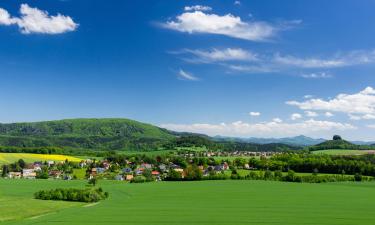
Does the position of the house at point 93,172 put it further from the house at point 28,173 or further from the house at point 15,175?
the house at point 15,175

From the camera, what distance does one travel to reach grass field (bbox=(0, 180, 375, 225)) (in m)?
48.5

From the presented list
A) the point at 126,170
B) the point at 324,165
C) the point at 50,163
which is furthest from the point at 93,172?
the point at 324,165

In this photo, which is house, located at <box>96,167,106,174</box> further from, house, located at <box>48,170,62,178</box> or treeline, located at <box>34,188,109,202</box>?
treeline, located at <box>34,188,109,202</box>

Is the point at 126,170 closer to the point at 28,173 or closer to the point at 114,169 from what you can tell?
the point at 114,169

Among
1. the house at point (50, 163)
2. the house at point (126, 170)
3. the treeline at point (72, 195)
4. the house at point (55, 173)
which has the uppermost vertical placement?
the house at point (50, 163)

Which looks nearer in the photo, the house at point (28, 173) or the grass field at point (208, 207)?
the grass field at point (208, 207)

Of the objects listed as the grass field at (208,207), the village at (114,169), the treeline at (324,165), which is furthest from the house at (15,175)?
the treeline at (324,165)

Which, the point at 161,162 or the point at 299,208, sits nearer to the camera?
the point at 299,208

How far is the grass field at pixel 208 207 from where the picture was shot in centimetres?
4853

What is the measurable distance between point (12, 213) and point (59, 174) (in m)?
70.4

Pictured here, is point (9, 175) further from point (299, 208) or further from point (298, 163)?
point (299, 208)

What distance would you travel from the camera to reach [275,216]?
50.9 meters

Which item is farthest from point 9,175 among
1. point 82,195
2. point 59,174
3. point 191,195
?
point 191,195

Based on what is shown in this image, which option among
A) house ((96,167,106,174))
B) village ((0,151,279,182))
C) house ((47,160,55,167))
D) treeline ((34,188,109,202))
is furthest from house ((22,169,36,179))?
treeline ((34,188,109,202))
